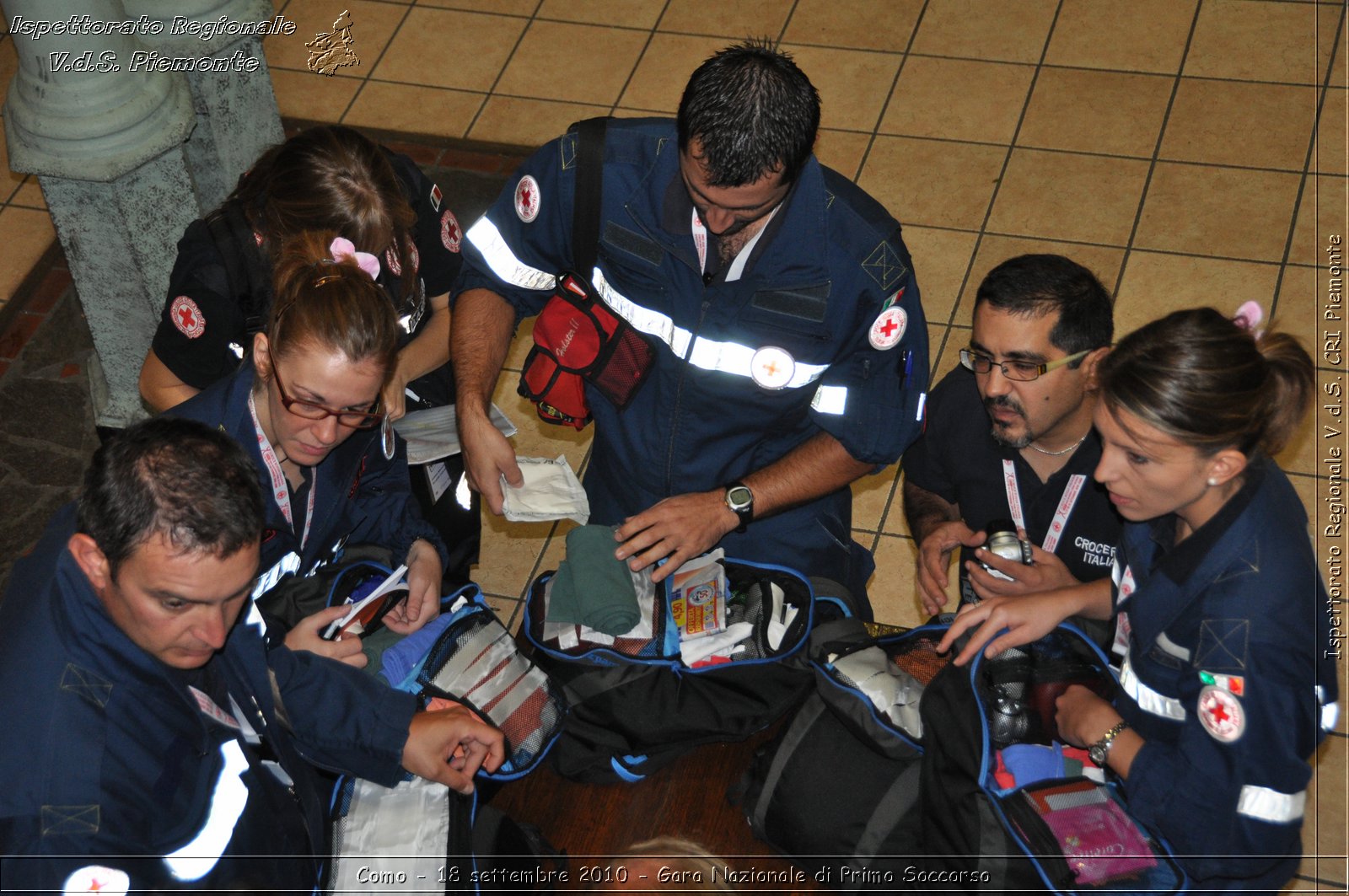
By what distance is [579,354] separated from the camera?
300 cm

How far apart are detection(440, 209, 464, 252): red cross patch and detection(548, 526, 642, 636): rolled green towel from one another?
1049 millimetres

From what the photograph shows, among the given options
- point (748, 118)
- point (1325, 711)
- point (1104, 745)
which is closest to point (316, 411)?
point (748, 118)

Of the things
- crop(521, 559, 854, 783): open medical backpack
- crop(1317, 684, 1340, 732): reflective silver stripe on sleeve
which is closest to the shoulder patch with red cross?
crop(521, 559, 854, 783): open medical backpack

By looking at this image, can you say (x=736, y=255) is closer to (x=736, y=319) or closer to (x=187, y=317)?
(x=736, y=319)

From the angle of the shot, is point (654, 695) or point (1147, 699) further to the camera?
point (654, 695)

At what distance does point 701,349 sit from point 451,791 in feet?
3.74

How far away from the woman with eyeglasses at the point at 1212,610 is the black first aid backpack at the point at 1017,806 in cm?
5

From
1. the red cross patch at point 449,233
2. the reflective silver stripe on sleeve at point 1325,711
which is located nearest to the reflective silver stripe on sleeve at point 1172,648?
the reflective silver stripe on sleeve at point 1325,711

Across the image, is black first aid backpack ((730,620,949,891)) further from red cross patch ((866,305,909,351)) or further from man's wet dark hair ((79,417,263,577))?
man's wet dark hair ((79,417,263,577))

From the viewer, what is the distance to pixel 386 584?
2.65 metres

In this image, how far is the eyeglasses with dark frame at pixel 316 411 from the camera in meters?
2.52

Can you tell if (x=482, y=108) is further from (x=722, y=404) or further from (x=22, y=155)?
(x=722, y=404)

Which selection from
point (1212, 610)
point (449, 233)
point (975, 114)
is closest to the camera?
point (1212, 610)

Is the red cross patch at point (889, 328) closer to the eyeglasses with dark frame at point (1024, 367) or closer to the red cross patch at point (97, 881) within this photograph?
the eyeglasses with dark frame at point (1024, 367)
